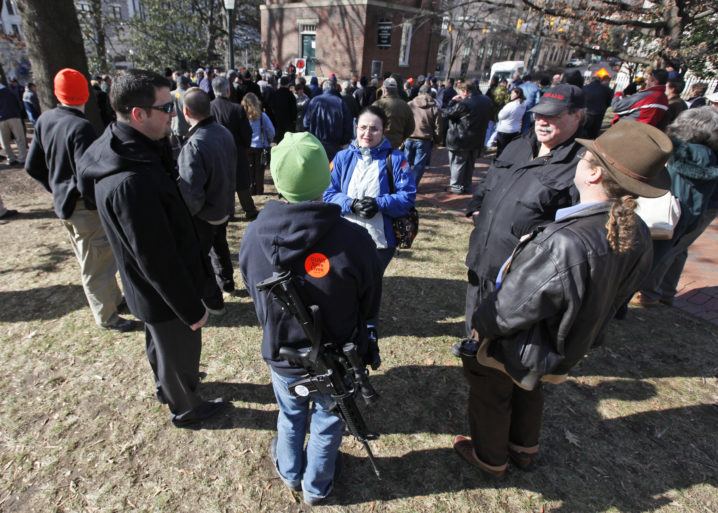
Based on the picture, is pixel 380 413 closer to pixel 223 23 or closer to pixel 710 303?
pixel 710 303

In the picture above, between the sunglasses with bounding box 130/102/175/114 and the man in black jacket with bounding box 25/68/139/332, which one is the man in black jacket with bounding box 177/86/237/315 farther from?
the sunglasses with bounding box 130/102/175/114

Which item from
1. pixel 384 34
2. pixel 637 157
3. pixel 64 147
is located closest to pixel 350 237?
pixel 637 157

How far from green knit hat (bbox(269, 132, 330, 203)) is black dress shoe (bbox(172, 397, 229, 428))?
188 cm

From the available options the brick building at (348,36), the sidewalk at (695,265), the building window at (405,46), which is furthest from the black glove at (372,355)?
the building window at (405,46)

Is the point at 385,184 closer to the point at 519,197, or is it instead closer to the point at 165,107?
the point at 519,197

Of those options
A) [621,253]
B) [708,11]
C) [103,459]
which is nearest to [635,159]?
[621,253]

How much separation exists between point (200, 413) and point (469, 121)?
249 inches

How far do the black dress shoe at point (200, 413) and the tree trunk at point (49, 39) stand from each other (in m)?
4.21

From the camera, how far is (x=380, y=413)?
291 cm

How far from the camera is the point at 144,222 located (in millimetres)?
1934

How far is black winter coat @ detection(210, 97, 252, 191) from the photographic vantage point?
536 centimetres

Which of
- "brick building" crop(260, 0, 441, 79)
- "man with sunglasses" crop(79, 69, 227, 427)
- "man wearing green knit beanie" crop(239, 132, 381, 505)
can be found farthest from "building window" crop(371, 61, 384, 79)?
"man wearing green knit beanie" crop(239, 132, 381, 505)

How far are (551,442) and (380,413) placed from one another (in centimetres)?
120

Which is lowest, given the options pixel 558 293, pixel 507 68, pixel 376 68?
pixel 558 293
